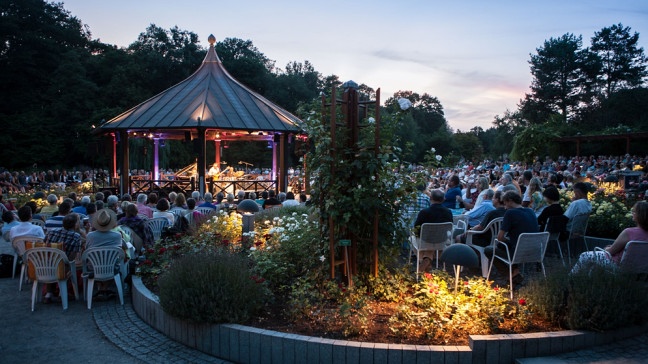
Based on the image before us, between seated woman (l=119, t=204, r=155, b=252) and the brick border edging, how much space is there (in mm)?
2673

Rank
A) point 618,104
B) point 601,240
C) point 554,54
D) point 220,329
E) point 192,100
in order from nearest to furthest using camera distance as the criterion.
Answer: point 220,329 → point 601,240 → point 192,100 → point 618,104 → point 554,54

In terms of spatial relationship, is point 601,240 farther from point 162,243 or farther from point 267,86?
point 267,86

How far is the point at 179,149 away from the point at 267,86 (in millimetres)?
10811

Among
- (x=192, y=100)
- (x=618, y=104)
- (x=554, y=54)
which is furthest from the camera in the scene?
(x=554, y=54)

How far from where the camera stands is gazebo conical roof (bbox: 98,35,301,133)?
583 inches

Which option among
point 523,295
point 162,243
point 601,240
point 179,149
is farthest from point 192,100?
point 179,149

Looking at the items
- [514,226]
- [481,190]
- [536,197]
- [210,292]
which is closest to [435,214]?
[514,226]

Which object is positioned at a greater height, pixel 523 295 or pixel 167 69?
pixel 167 69

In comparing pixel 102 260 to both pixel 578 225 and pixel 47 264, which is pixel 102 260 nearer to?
pixel 47 264

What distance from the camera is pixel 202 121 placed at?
14.5 m

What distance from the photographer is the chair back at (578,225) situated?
6355 mm

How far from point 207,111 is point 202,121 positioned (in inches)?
28.3

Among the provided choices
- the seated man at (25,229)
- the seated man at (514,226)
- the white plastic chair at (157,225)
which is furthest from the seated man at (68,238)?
the seated man at (514,226)

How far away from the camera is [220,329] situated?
3955 millimetres
